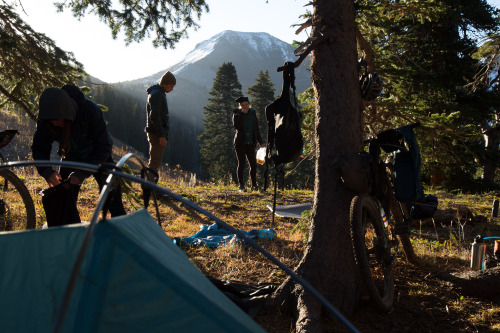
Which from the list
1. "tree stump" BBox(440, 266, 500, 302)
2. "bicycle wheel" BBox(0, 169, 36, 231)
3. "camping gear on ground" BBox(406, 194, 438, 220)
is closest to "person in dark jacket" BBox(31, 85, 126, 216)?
"bicycle wheel" BBox(0, 169, 36, 231)

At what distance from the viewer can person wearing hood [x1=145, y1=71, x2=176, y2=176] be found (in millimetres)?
6340

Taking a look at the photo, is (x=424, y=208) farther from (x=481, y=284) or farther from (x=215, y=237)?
(x=215, y=237)

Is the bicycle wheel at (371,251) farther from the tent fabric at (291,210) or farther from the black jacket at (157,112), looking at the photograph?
the black jacket at (157,112)

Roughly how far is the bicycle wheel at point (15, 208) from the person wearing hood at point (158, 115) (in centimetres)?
214

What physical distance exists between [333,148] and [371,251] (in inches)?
43.9


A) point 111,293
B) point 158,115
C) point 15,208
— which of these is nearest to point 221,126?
point 158,115

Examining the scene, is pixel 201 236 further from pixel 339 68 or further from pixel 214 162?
pixel 214 162

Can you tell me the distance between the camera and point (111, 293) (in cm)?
151

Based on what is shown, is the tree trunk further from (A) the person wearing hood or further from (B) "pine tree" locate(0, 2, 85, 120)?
(B) "pine tree" locate(0, 2, 85, 120)

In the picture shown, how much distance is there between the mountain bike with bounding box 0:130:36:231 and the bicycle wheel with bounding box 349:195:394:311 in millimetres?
2702

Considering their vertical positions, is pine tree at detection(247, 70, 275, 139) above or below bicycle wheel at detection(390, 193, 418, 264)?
above

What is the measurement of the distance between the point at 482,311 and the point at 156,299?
9.73ft

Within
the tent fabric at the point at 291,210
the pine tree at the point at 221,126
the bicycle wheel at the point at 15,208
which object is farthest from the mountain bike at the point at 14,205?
the pine tree at the point at 221,126

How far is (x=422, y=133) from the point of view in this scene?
16.6 feet
